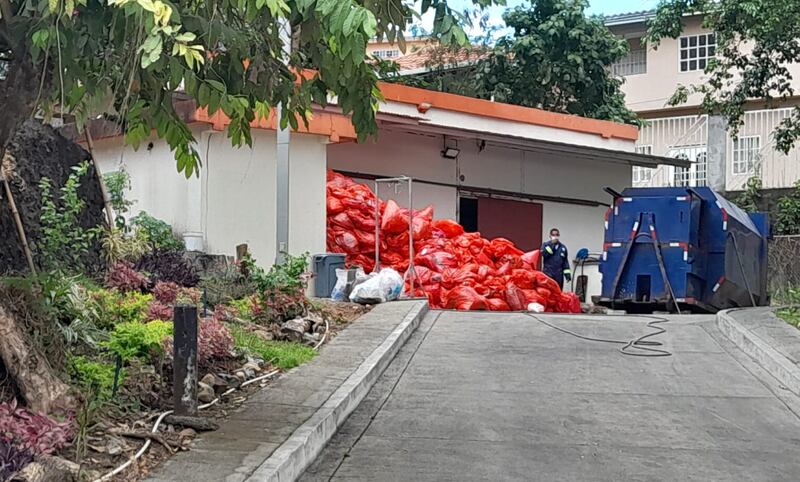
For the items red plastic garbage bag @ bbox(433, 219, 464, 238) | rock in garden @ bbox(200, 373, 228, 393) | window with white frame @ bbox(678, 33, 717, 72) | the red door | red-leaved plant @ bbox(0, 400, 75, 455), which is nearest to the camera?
red-leaved plant @ bbox(0, 400, 75, 455)

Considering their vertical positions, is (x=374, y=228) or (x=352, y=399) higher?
(x=374, y=228)

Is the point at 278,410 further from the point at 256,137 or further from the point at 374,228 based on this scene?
the point at 374,228

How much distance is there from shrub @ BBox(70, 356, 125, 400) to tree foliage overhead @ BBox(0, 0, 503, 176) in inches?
65.7

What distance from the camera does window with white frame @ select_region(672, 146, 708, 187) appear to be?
1074 inches

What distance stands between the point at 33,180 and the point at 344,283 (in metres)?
4.90

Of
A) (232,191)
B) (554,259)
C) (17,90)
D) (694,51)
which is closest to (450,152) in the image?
(554,259)

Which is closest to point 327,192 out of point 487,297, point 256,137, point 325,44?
point 256,137

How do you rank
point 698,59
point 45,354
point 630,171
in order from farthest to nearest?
1. point 698,59
2. point 630,171
3. point 45,354

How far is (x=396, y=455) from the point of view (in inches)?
258

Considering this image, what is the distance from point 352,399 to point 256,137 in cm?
761

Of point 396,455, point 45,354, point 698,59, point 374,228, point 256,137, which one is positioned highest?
point 698,59

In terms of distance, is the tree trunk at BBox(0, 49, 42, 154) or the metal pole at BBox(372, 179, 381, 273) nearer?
the tree trunk at BBox(0, 49, 42, 154)

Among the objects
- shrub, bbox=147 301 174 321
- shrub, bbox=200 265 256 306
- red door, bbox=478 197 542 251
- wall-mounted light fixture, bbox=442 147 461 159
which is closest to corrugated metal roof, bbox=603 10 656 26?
red door, bbox=478 197 542 251

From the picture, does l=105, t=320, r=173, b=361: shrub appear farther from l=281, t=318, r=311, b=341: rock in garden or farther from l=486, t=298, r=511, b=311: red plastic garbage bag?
l=486, t=298, r=511, b=311: red plastic garbage bag
